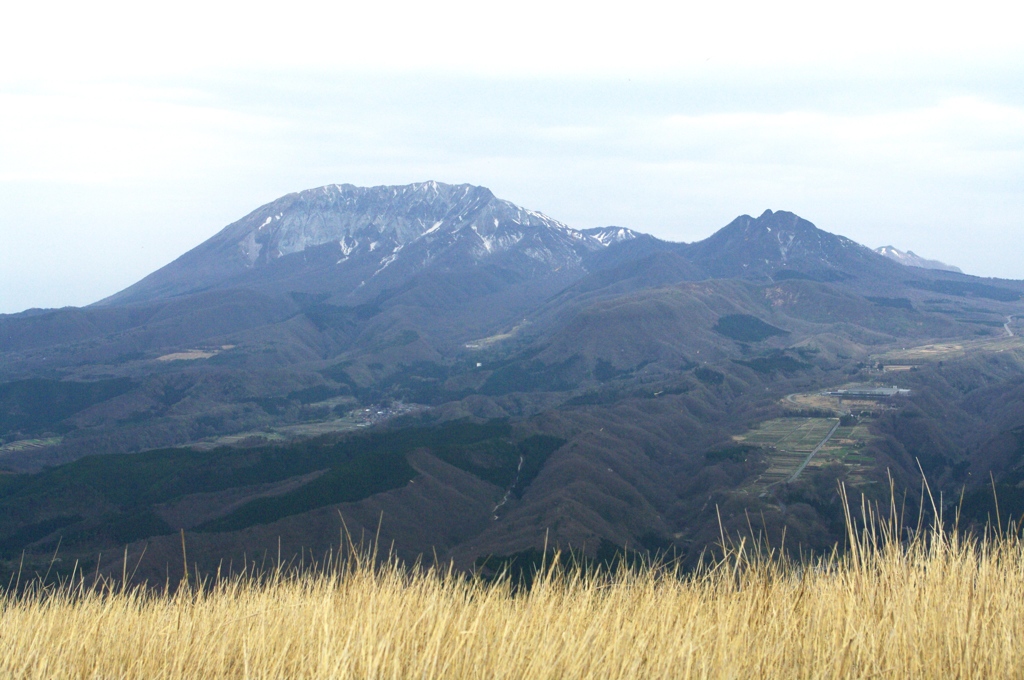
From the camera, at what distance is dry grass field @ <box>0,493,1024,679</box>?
6.52 m

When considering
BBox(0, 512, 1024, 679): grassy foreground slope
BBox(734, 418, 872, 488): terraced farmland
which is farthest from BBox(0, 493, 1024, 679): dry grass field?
BBox(734, 418, 872, 488): terraced farmland

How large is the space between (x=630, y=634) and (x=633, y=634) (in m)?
0.28

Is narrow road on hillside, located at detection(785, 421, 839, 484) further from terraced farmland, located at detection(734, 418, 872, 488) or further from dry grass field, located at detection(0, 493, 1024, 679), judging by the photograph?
dry grass field, located at detection(0, 493, 1024, 679)

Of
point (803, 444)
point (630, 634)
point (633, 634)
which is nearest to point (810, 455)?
point (803, 444)

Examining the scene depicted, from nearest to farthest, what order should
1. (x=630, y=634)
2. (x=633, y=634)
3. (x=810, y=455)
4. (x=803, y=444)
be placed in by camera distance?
(x=630, y=634) < (x=633, y=634) < (x=810, y=455) < (x=803, y=444)

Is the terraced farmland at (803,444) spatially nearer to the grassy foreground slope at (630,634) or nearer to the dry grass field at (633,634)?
the grassy foreground slope at (630,634)

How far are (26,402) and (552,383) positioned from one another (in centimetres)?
10890

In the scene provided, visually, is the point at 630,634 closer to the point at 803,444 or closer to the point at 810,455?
the point at 810,455

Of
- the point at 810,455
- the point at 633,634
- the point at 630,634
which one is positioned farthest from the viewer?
the point at 810,455

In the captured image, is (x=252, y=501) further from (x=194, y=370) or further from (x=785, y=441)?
(x=194, y=370)

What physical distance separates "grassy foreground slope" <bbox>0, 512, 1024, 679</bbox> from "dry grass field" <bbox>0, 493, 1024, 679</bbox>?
0.02 m

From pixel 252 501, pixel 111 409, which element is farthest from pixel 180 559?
pixel 111 409

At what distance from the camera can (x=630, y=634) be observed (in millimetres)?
7168

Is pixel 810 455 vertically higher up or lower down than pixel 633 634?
lower down
